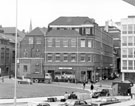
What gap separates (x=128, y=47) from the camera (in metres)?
79.6

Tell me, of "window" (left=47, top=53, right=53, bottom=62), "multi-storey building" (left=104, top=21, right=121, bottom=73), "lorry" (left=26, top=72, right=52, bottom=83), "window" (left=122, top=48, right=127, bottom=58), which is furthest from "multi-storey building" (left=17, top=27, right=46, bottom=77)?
"multi-storey building" (left=104, top=21, right=121, bottom=73)

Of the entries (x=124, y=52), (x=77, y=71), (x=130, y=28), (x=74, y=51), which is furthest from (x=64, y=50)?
(x=130, y=28)

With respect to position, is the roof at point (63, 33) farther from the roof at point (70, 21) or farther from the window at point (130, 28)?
the window at point (130, 28)

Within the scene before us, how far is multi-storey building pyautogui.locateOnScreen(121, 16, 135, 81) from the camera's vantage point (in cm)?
7862

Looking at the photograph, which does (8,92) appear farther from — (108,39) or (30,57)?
(108,39)

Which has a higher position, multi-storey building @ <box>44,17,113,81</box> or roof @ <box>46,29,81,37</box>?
roof @ <box>46,29,81,37</box>

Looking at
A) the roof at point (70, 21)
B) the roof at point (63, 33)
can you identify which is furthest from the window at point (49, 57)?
the roof at point (70, 21)

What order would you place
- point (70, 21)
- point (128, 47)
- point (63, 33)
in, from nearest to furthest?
point (128, 47), point (63, 33), point (70, 21)

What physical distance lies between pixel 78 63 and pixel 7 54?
29674mm

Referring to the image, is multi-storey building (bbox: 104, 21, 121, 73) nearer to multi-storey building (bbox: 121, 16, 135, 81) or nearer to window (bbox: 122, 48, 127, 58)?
window (bbox: 122, 48, 127, 58)

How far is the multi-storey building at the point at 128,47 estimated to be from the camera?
258ft

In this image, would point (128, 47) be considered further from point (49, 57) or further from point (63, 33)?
point (49, 57)

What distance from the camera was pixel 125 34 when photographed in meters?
79.4

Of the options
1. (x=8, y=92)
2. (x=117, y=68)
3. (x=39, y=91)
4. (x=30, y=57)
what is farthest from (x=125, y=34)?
(x=117, y=68)
